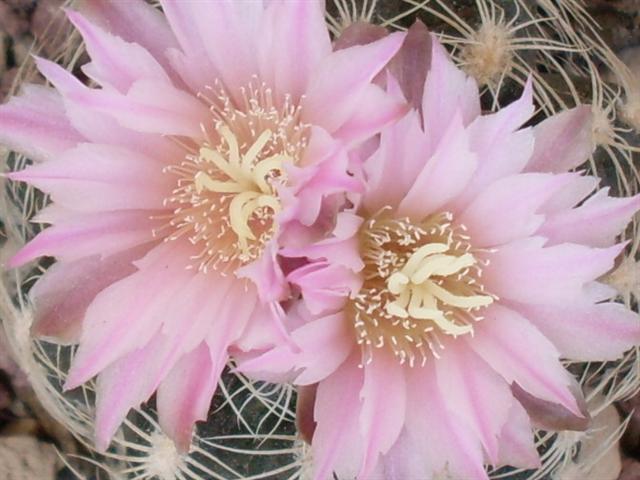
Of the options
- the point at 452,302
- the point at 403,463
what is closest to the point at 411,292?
the point at 452,302

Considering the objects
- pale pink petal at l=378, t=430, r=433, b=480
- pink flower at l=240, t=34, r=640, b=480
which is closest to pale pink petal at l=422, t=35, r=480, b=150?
pink flower at l=240, t=34, r=640, b=480

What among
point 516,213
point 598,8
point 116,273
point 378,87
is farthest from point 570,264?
point 598,8

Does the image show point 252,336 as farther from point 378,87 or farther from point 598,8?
point 598,8

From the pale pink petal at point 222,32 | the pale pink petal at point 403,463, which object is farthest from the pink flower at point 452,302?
the pale pink petal at point 222,32

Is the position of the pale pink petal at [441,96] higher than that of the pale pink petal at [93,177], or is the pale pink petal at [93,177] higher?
the pale pink petal at [441,96]

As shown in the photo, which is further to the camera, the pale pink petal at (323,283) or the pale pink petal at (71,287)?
the pale pink petal at (71,287)

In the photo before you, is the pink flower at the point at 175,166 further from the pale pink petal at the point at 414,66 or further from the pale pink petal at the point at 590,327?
the pale pink petal at the point at 590,327

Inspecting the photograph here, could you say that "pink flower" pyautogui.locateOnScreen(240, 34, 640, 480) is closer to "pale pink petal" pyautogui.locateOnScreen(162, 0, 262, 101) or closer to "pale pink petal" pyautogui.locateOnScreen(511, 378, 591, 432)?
"pale pink petal" pyautogui.locateOnScreen(511, 378, 591, 432)

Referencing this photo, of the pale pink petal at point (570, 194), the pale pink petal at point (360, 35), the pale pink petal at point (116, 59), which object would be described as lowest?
the pale pink petal at point (570, 194)
